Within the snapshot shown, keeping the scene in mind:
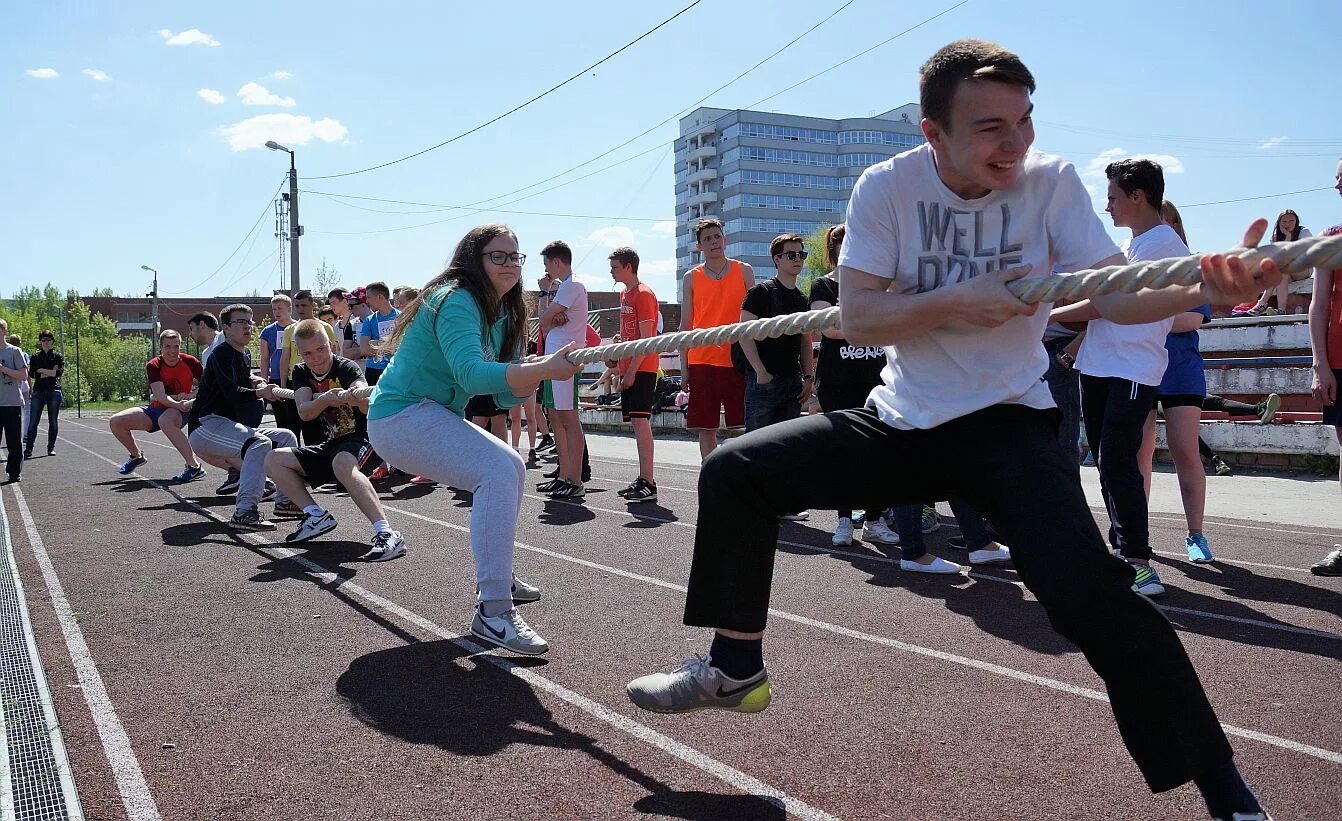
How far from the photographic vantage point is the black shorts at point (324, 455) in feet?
23.6

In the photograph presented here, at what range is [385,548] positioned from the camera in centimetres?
643

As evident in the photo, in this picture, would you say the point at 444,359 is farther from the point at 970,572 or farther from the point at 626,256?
the point at 626,256

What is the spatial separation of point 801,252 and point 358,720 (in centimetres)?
487

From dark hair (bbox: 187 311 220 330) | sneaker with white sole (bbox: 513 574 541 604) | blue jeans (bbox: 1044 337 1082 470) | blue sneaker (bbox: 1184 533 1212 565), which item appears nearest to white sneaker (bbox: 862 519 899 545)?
blue jeans (bbox: 1044 337 1082 470)

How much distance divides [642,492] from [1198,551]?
15.7 feet

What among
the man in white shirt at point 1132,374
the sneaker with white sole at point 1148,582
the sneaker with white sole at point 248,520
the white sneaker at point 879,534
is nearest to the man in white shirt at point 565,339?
the sneaker with white sole at point 248,520

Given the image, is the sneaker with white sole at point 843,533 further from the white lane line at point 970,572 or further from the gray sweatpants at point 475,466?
the gray sweatpants at point 475,466

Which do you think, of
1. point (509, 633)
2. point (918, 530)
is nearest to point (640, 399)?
point (918, 530)

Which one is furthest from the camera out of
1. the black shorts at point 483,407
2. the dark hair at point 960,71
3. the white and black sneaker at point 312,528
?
the black shorts at point 483,407

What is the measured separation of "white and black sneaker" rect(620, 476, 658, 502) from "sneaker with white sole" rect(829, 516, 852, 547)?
110 inches

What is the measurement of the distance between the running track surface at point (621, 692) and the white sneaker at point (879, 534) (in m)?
0.24

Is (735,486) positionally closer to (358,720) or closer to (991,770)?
(991,770)

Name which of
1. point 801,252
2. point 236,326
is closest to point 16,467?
point 236,326

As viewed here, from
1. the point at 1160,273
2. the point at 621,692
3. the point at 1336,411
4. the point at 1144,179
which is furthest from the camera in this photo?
the point at 1336,411
